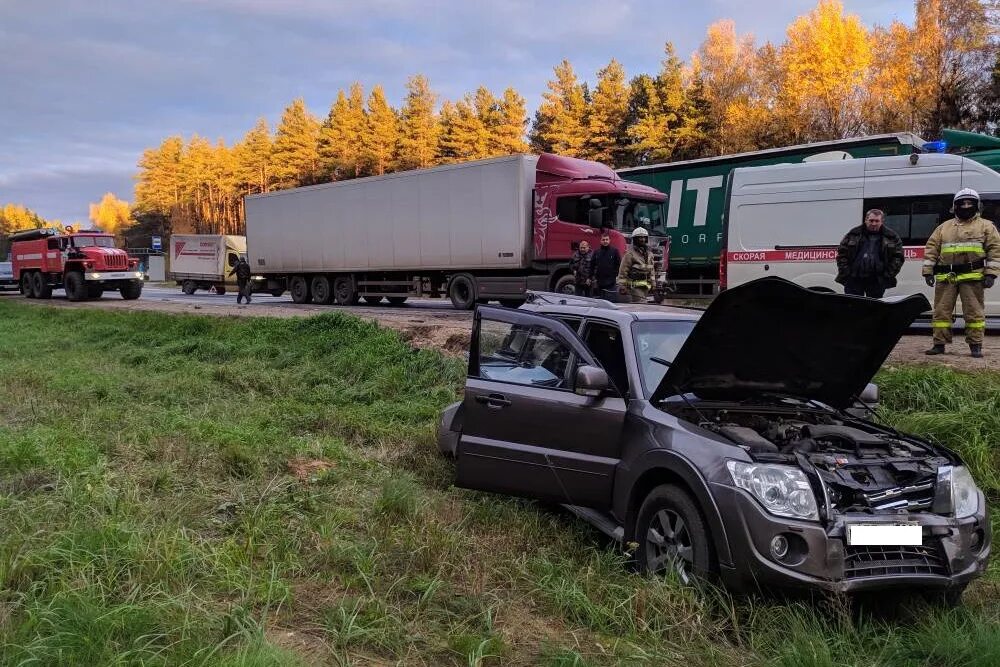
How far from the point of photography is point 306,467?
5922 millimetres

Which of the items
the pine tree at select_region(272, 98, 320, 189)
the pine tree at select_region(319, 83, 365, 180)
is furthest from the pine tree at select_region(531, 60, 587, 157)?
the pine tree at select_region(272, 98, 320, 189)

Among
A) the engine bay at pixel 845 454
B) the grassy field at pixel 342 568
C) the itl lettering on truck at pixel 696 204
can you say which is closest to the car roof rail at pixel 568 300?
the engine bay at pixel 845 454

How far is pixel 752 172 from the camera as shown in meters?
12.1

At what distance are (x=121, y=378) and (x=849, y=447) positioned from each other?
9331 mm

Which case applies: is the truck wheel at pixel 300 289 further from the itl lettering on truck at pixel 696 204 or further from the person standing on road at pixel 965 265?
the person standing on road at pixel 965 265

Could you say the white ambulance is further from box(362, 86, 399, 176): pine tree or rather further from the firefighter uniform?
box(362, 86, 399, 176): pine tree

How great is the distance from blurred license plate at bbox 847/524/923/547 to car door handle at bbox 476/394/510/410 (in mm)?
2039

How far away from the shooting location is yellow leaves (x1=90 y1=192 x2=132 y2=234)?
432ft

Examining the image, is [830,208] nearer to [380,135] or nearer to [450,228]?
[450,228]

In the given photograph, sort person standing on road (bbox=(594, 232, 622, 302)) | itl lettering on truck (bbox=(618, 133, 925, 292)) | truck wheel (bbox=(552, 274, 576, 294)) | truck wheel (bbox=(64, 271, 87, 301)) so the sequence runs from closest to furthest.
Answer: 1. person standing on road (bbox=(594, 232, 622, 302))
2. truck wheel (bbox=(552, 274, 576, 294))
3. itl lettering on truck (bbox=(618, 133, 925, 292))
4. truck wheel (bbox=(64, 271, 87, 301))

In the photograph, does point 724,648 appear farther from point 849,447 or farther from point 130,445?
point 130,445

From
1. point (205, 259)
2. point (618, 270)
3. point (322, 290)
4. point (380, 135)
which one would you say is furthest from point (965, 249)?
point (380, 135)

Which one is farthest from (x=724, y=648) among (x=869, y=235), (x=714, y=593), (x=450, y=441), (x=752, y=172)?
(x=752, y=172)

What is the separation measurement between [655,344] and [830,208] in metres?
8.29
